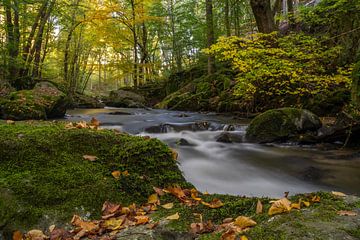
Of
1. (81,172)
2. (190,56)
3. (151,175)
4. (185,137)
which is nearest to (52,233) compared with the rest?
(81,172)

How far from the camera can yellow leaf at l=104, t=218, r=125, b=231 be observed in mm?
1909

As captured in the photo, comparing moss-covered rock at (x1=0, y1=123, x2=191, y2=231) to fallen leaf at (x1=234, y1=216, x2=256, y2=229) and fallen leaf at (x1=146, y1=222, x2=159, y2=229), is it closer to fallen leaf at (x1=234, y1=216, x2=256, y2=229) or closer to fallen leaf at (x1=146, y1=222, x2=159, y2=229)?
fallen leaf at (x1=146, y1=222, x2=159, y2=229)

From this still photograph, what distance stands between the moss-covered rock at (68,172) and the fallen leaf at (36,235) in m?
0.10

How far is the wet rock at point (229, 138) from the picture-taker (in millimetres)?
7770

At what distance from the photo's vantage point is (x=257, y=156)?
21.6 feet

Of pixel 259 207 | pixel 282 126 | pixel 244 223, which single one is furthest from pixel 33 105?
pixel 244 223

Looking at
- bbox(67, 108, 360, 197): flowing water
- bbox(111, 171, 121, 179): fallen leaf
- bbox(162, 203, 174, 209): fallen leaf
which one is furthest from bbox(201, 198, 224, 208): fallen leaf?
bbox(67, 108, 360, 197): flowing water

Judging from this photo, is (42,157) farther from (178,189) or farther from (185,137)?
(185,137)

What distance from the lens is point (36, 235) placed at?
1.88 meters

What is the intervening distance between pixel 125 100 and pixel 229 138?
1211 centimetres

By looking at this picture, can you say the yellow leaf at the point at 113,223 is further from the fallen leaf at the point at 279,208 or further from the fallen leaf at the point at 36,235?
the fallen leaf at the point at 279,208

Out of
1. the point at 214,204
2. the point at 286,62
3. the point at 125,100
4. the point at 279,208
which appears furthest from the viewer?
the point at 125,100

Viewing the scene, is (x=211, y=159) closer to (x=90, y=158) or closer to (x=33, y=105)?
(x=90, y=158)

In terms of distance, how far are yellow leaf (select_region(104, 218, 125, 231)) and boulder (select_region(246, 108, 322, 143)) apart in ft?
20.0
